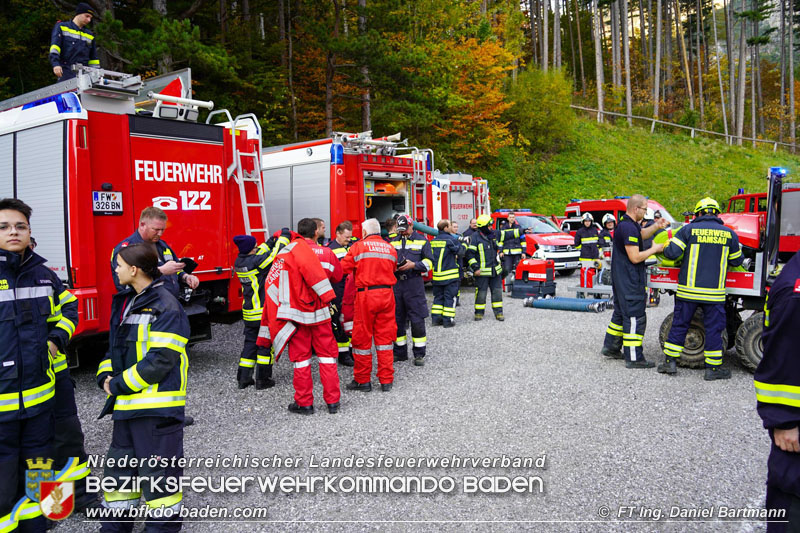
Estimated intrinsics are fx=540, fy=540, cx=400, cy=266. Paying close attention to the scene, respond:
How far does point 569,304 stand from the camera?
10391 mm

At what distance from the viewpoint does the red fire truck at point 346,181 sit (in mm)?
9039

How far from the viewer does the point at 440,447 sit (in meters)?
4.38

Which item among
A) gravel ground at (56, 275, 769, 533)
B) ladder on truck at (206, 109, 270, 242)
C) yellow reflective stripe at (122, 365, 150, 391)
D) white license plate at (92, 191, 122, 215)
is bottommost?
gravel ground at (56, 275, 769, 533)

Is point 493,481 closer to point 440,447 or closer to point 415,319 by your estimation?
point 440,447

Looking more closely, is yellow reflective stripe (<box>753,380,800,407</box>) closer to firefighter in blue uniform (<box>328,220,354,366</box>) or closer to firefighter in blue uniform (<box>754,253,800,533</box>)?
firefighter in blue uniform (<box>754,253,800,533</box>)

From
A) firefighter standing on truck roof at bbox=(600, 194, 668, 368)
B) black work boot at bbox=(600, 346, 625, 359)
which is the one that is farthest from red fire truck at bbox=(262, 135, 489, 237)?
black work boot at bbox=(600, 346, 625, 359)

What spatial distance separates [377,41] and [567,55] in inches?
1555

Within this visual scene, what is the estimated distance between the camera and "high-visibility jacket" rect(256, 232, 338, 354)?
512 cm

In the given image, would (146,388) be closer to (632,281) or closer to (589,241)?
(632,281)

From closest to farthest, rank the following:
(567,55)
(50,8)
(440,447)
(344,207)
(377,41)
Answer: (440,447) < (344,207) < (50,8) < (377,41) < (567,55)

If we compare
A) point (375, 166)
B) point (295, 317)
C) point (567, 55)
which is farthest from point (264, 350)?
point (567, 55)

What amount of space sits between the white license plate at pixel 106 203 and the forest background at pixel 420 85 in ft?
19.2

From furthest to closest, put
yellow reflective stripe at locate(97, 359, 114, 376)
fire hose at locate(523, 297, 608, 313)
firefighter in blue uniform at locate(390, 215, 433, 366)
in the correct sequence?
fire hose at locate(523, 297, 608, 313) → firefighter in blue uniform at locate(390, 215, 433, 366) → yellow reflective stripe at locate(97, 359, 114, 376)

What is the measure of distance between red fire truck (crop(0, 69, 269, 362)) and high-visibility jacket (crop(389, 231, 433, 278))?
203cm
